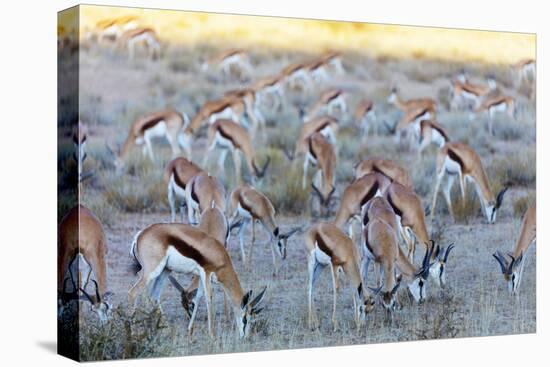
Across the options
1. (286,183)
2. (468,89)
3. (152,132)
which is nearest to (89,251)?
(152,132)

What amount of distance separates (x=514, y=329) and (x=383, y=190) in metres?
2.43

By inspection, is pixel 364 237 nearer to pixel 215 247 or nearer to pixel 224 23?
pixel 215 247

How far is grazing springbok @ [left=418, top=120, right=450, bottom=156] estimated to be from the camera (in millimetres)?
15734

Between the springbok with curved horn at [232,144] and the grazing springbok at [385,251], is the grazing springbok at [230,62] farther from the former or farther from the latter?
the grazing springbok at [385,251]

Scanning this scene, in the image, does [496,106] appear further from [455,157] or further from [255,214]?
[255,214]

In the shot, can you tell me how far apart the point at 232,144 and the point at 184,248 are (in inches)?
53.5

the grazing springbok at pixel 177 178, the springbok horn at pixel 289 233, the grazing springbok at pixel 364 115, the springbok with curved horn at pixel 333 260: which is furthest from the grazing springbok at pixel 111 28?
the springbok with curved horn at pixel 333 260

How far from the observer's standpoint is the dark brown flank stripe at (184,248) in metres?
13.9

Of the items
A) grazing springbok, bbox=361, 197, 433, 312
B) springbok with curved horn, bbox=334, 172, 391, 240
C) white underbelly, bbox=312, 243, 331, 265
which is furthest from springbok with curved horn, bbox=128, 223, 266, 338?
grazing springbok, bbox=361, 197, 433, 312

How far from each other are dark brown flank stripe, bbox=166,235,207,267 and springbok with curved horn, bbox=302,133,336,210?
65.7 inches

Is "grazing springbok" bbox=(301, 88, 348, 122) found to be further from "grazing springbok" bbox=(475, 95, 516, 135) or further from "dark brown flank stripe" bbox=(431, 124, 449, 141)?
"grazing springbok" bbox=(475, 95, 516, 135)

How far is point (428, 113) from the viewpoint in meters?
15.8

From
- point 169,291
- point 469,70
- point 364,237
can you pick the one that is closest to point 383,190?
point 364,237

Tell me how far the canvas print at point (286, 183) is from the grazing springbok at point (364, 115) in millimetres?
25
